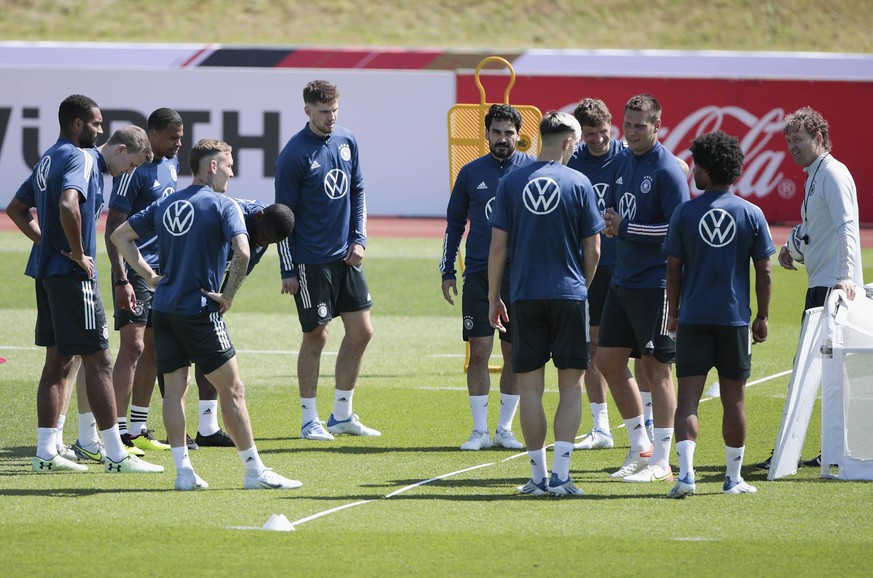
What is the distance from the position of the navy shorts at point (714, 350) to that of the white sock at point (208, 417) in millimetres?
3440

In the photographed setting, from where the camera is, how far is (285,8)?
42.2 meters

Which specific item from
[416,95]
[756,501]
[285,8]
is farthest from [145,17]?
[756,501]

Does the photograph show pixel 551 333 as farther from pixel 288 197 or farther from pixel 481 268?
pixel 288 197

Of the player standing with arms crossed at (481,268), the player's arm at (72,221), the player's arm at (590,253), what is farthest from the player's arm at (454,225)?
the player's arm at (72,221)

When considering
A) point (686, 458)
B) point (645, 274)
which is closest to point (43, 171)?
point (645, 274)

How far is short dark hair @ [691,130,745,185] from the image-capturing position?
24.0 ft

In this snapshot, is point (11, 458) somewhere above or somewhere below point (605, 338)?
below

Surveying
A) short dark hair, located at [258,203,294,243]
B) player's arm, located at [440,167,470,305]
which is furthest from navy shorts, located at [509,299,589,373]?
player's arm, located at [440,167,470,305]

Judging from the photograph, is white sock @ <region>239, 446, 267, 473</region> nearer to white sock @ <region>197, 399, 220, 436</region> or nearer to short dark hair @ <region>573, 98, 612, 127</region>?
white sock @ <region>197, 399, 220, 436</region>

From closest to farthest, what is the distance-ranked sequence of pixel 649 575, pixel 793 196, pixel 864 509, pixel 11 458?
pixel 649 575, pixel 864 509, pixel 11 458, pixel 793 196

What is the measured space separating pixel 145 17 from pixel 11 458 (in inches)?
1353

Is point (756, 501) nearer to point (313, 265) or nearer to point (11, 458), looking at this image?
point (313, 265)

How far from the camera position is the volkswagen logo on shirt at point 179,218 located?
7371 millimetres

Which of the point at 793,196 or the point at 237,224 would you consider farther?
the point at 793,196
